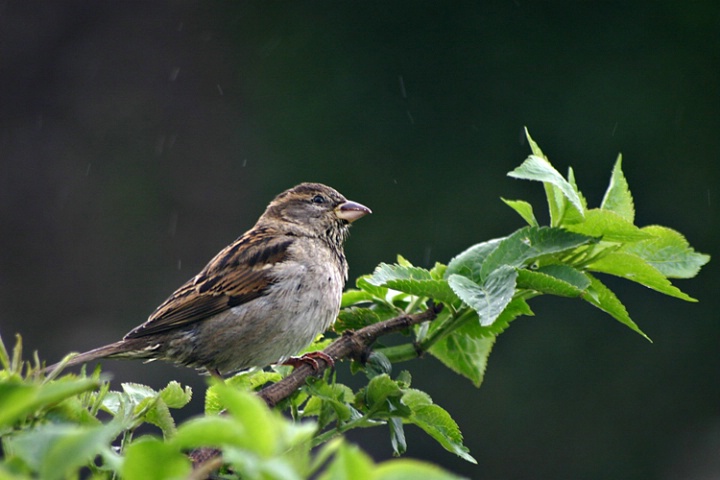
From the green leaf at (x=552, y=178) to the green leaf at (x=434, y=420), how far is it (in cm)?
38

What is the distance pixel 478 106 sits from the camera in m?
7.95

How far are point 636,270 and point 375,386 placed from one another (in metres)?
0.58

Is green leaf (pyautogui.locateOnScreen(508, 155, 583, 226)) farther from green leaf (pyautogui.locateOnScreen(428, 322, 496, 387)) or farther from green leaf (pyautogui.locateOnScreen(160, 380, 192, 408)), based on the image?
green leaf (pyautogui.locateOnScreen(160, 380, 192, 408))

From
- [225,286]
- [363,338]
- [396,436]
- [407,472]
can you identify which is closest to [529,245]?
[363,338]

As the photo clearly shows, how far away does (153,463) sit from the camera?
64cm

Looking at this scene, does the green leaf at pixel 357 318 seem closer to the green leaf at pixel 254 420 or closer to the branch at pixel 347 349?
the branch at pixel 347 349

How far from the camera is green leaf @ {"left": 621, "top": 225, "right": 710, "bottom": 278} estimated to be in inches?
68.9

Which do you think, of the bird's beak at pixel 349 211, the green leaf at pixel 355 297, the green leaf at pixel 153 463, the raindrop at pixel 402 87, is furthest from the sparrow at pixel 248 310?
the raindrop at pixel 402 87

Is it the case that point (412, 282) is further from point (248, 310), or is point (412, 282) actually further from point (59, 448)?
point (248, 310)

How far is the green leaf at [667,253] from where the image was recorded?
1.75 metres

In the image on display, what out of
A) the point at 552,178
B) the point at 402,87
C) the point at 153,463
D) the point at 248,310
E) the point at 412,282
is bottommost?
the point at 402,87

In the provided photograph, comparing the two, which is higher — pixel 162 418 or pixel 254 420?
pixel 254 420

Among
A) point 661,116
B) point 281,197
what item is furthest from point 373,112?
point 281,197

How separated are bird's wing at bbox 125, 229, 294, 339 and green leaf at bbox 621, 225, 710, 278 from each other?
149 cm
